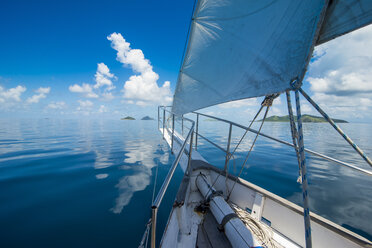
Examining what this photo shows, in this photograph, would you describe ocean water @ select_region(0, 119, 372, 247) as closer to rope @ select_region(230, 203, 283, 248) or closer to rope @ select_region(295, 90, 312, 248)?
rope @ select_region(230, 203, 283, 248)

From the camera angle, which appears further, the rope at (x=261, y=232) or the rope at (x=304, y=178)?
the rope at (x=261, y=232)

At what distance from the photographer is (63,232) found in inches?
89.5

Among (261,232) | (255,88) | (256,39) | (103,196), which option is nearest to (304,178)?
(255,88)

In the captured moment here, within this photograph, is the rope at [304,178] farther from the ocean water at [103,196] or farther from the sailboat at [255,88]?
the ocean water at [103,196]

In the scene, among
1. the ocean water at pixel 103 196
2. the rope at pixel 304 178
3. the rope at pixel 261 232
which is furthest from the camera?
the ocean water at pixel 103 196

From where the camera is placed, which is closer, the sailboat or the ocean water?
the sailboat

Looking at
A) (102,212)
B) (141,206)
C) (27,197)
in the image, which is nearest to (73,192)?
(27,197)

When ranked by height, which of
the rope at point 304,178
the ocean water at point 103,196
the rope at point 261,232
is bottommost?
the ocean water at point 103,196

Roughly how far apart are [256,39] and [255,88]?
0.53 meters

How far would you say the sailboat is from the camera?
38.1 inches

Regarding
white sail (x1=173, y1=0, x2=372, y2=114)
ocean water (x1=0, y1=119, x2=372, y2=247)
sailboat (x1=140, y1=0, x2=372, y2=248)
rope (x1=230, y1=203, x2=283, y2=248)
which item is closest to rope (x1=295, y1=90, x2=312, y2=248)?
sailboat (x1=140, y1=0, x2=372, y2=248)

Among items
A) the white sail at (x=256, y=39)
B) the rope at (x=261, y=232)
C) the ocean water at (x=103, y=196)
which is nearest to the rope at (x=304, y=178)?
the white sail at (x=256, y=39)

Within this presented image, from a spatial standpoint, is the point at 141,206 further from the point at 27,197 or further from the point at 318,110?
the point at 318,110

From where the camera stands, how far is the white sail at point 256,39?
98cm
